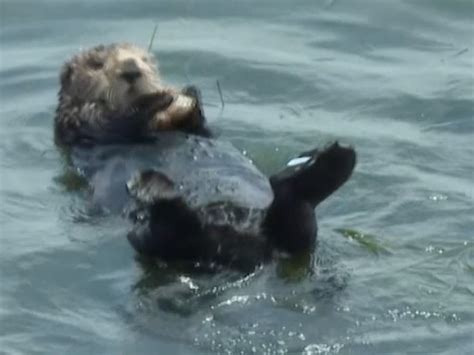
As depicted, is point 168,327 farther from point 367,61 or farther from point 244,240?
point 367,61

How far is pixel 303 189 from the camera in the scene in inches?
250

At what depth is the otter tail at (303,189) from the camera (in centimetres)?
630

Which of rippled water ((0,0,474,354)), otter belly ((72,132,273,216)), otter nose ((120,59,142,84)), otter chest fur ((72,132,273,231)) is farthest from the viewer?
otter nose ((120,59,142,84))

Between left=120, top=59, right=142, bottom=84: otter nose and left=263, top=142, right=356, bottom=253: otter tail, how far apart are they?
62.8 inches

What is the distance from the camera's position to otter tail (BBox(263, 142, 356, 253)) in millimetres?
6305

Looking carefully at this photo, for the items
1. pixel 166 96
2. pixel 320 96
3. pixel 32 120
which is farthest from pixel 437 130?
pixel 32 120

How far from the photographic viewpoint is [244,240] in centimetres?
643

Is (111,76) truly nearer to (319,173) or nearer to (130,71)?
(130,71)

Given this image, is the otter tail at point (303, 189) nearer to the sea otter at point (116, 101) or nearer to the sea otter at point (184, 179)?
the sea otter at point (184, 179)

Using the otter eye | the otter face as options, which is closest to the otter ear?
the otter face

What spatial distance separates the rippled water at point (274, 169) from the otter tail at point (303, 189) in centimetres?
17

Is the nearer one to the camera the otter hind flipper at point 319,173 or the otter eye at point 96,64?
the otter hind flipper at point 319,173

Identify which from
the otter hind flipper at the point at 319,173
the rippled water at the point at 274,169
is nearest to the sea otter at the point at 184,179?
the otter hind flipper at the point at 319,173

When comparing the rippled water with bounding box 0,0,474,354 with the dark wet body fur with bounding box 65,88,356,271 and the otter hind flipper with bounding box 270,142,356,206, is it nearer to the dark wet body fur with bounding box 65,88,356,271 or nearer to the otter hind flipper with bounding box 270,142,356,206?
the dark wet body fur with bounding box 65,88,356,271
